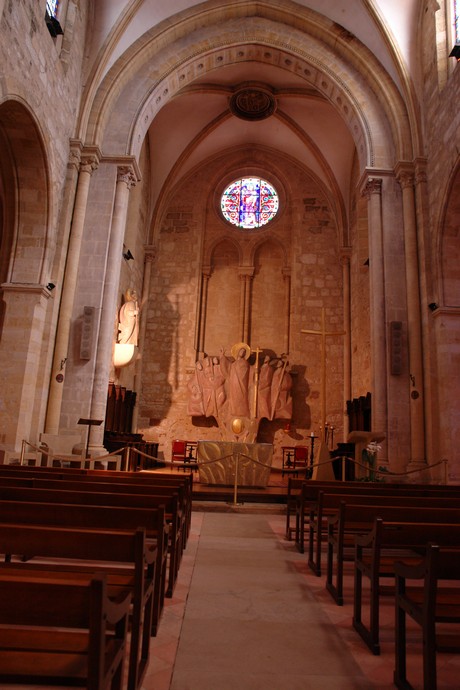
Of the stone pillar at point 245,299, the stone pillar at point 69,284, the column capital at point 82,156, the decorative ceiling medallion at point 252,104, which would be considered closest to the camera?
the stone pillar at point 69,284

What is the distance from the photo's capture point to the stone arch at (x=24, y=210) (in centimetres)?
1069

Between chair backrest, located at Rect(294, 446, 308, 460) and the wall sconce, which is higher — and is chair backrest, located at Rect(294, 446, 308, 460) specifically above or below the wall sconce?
below

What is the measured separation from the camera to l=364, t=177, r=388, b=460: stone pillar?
39.0ft

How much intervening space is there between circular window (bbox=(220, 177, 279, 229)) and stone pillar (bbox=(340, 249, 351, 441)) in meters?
3.49

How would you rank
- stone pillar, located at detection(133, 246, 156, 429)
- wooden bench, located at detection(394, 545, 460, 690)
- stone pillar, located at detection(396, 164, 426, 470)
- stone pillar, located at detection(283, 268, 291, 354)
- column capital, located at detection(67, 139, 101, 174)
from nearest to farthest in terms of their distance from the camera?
wooden bench, located at detection(394, 545, 460, 690) → stone pillar, located at detection(396, 164, 426, 470) → column capital, located at detection(67, 139, 101, 174) → stone pillar, located at detection(133, 246, 156, 429) → stone pillar, located at detection(283, 268, 291, 354)

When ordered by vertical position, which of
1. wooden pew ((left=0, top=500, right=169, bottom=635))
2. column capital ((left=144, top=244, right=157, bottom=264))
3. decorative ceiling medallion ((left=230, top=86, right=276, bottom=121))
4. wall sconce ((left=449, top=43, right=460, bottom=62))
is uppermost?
decorative ceiling medallion ((left=230, top=86, right=276, bottom=121))

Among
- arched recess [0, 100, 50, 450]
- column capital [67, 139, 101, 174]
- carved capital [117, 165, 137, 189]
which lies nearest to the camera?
arched recess [0, 100, 50, 450]

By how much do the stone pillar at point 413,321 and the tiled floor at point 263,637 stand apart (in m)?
6.86

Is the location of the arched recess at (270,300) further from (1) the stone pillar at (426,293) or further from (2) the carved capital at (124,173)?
(2) the carved capital at (124,173)

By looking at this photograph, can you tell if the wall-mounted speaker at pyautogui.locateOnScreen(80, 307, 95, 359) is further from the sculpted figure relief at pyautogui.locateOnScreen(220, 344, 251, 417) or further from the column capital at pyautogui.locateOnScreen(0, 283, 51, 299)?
the sculpted figure relief at pyautogui.locateOnScreen(220, 344, 251, 417)

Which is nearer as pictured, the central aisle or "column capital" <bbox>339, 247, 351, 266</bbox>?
the central aisle

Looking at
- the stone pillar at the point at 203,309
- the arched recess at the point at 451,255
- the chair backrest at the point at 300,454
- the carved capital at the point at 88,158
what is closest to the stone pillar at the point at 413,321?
the arched recess at the point at 451,255

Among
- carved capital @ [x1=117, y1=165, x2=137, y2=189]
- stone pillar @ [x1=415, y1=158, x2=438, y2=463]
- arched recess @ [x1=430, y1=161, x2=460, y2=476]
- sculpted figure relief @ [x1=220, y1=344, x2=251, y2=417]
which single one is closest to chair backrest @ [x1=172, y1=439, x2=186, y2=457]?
sculpted figure relief @ [x1=220, y1=344, x2=251, y2=417]

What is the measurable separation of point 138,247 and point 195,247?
101 inches
